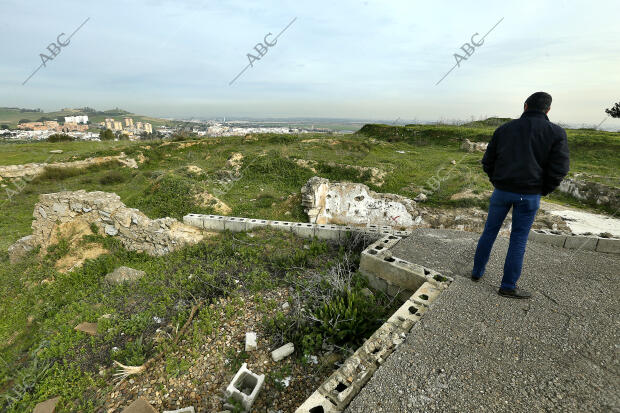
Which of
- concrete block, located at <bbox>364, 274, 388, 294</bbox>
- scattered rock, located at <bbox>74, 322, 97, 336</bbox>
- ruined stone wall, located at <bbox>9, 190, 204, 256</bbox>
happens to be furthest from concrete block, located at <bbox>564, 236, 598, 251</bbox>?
scattered rock, located at <bbox>74, 322, 97, 336</bbox>

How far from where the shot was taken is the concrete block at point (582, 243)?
14.3 ft

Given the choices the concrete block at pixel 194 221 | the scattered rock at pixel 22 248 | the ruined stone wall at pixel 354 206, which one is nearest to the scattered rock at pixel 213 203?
the concrete block at pixel 194 221

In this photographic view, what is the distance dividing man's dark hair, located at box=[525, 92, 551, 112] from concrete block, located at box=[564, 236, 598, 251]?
118 inches

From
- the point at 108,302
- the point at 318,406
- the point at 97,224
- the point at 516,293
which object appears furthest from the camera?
the point at 97,224

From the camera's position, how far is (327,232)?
598cm

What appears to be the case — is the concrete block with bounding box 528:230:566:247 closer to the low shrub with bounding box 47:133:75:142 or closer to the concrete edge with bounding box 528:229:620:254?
the concrete edge with bounding box 528:229:620:254

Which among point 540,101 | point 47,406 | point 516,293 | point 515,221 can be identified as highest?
point 540,101

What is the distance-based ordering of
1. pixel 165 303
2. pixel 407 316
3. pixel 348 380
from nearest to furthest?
pixel 348 380 → pixel 407 316 → pixel 165 303

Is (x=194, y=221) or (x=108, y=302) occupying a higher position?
(x=194, y=221)

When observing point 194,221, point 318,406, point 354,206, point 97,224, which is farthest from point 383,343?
point 97,224

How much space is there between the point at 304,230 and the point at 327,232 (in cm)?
59

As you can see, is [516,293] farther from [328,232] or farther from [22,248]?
[22,248]

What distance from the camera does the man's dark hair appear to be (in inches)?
112

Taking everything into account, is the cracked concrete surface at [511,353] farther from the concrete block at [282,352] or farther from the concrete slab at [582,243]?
the concrete block at [282,352]
